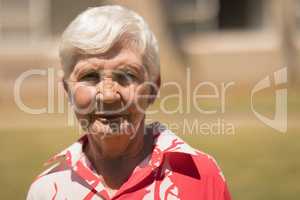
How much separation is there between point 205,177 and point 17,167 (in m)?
5.86

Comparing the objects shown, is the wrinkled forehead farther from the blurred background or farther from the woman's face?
the blurred background

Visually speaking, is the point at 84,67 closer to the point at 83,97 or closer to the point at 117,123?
the point at 83,97

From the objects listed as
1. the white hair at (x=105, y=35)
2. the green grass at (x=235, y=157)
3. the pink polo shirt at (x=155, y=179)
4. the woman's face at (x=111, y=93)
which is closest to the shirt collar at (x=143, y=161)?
the pink polo shirt at (x=155, y=179)

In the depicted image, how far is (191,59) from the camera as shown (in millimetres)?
15023

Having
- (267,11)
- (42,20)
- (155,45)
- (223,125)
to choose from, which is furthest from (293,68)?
(155,45)

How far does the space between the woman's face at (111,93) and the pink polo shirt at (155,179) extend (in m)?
0.13

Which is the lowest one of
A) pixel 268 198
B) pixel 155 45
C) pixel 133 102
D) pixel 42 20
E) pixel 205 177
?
pixel 268 198

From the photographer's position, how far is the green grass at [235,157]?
7.27 metres

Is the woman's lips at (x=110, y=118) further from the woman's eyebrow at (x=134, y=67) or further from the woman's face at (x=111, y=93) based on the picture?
the woman's eyebrow at (x=134, y=67)

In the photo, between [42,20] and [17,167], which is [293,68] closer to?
[42,20]

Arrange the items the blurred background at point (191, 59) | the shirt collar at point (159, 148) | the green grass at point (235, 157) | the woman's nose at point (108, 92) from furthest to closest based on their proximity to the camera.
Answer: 1. the blurred background at point (191, 59)
2. the green grass at point (235, 157)
3. the shirt collar at point (159, 148)
4. the woman's nose at point (108, 92)

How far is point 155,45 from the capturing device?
2703mm

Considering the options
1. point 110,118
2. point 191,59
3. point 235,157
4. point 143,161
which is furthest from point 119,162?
point 191,59

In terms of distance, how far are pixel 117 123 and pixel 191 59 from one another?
12.4 m
